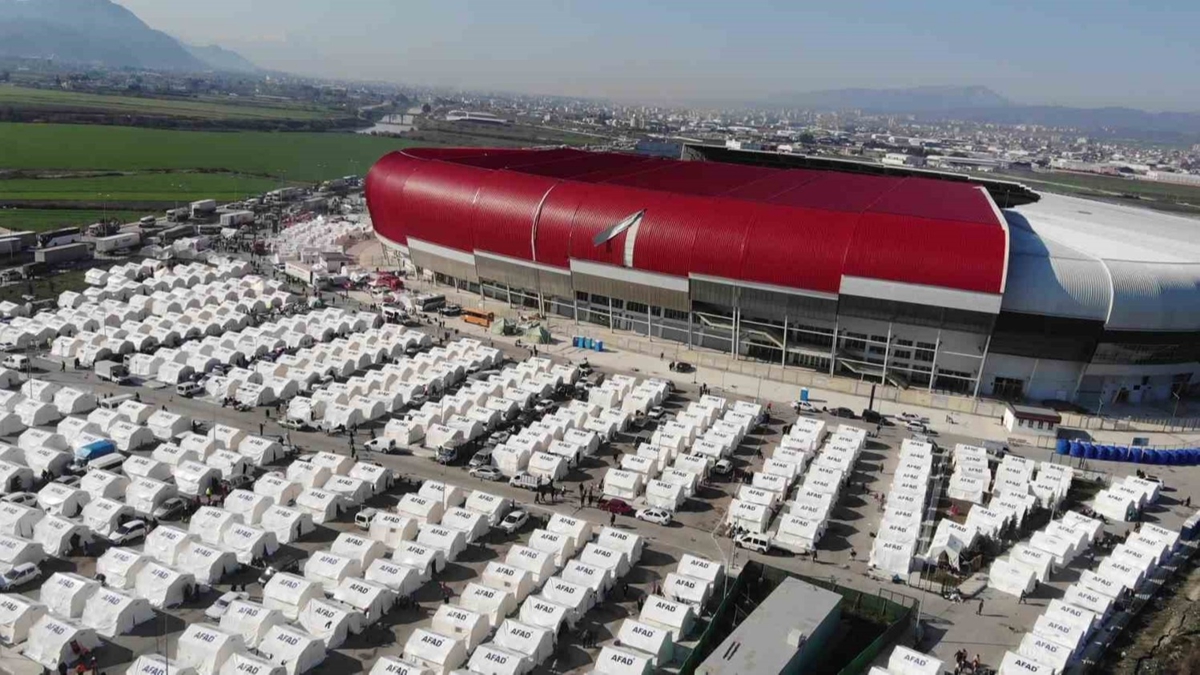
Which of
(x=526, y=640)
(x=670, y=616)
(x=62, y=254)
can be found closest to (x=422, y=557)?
(x=526, y=640)

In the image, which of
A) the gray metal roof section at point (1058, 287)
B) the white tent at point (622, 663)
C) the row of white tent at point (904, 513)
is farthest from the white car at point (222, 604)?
the gray metal roof section at point (1058, 287)

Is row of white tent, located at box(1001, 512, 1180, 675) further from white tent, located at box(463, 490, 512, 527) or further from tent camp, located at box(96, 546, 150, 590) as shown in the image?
tent camp, located at box(96, 546, 150, 590)

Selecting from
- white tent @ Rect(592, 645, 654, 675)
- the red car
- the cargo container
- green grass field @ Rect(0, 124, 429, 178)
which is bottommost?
the red car

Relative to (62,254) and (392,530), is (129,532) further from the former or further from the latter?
(62,254)

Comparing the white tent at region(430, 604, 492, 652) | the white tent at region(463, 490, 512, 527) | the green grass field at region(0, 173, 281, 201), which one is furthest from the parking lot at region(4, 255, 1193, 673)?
the green grass field at region(0, 173, 281, 201)

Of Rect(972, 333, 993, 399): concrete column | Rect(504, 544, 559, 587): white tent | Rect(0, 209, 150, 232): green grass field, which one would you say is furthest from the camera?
Rect(0, 209, 150, 232): green grass field

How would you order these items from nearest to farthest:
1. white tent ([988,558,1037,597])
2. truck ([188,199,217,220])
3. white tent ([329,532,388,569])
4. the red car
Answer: white tent ([329,532,388,569]) < white tent ([988,558,1037,597]) < the red car < truck ([188,199,217,220])

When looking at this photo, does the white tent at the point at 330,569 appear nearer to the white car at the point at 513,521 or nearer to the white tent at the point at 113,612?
the white tent at the point at 113,612
